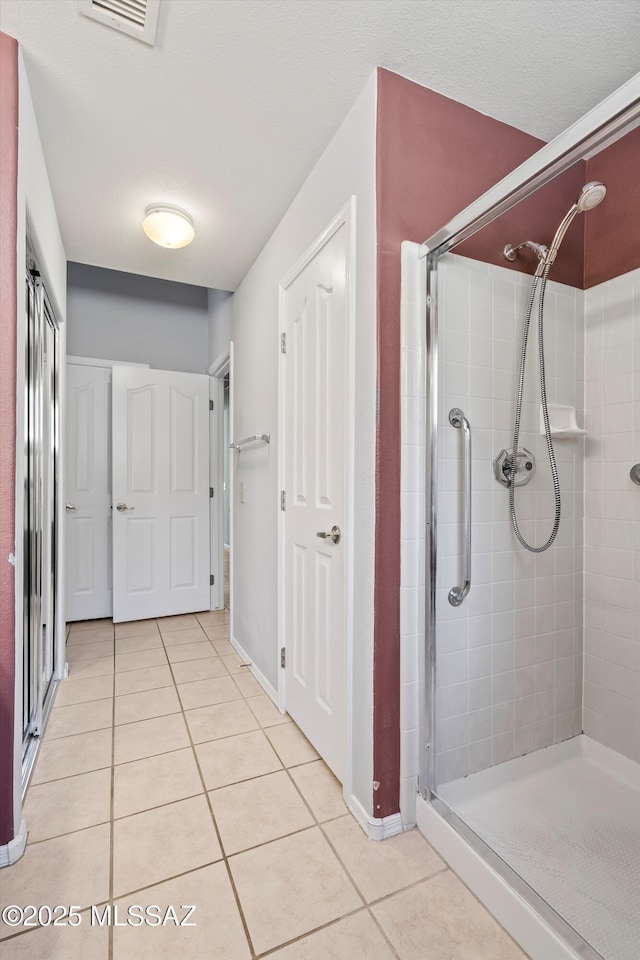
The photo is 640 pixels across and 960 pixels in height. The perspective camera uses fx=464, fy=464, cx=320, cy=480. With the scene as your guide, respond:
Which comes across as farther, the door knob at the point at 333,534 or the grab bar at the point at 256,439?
the grab bar at the point at 256,439

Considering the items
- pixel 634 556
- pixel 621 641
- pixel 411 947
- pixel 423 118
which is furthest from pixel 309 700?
pixel 423 118

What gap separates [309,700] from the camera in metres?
1.93

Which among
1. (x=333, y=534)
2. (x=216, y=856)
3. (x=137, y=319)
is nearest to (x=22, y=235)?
(x=333, y=534)

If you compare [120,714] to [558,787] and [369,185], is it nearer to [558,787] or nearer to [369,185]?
[558,787]

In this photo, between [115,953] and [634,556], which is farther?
[634,556]

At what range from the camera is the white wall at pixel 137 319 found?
3861mm

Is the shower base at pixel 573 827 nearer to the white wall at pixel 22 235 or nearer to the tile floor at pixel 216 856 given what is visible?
the tile floor at pixel 216 856

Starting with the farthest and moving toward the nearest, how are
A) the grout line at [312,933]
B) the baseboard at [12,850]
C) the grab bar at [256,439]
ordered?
the grab bar at [256,439], the baseboard at [12,850], the grout line at [312,933]

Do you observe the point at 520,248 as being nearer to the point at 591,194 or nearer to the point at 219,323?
the point at 591,194

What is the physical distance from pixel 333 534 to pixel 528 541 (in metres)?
0.74

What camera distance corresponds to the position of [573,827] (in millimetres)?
1487

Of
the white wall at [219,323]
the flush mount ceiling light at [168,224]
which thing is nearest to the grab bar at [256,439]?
the white wall at [219,323]

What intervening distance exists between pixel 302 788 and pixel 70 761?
939 mm

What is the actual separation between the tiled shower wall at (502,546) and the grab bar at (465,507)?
0.03m
